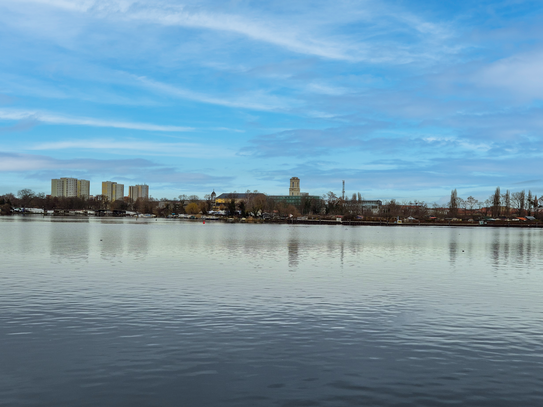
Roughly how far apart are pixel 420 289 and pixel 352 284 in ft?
10.5

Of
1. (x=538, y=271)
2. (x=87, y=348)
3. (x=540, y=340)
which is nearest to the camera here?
(x=87, y=348)

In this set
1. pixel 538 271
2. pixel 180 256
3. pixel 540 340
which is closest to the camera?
pixel 540 340

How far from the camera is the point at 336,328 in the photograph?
1495 centimetres

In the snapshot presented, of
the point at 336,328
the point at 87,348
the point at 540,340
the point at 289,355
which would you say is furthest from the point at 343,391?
the point at 540,340

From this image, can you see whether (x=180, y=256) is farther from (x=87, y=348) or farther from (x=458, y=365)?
(x=458, y=365)

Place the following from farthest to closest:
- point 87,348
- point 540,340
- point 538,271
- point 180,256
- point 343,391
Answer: point 180,256
point 538,271
point 540,340
point 87,348
point 343,391

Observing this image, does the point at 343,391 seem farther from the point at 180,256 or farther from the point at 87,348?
the point at 180,256

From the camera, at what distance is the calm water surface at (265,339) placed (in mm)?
9695

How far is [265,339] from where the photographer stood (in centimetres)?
1351

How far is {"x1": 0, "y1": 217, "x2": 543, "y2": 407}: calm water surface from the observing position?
9.70 metres

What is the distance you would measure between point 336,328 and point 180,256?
23908 mm

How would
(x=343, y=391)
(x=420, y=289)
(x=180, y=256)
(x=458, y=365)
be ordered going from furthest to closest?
(x=180, y=256), (x=420, y=289), (x=458, y=365), (x=343, y=391)

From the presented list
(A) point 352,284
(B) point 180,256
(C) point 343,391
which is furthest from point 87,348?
(B) point 180,256

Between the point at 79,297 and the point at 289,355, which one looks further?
the point at 79,297
